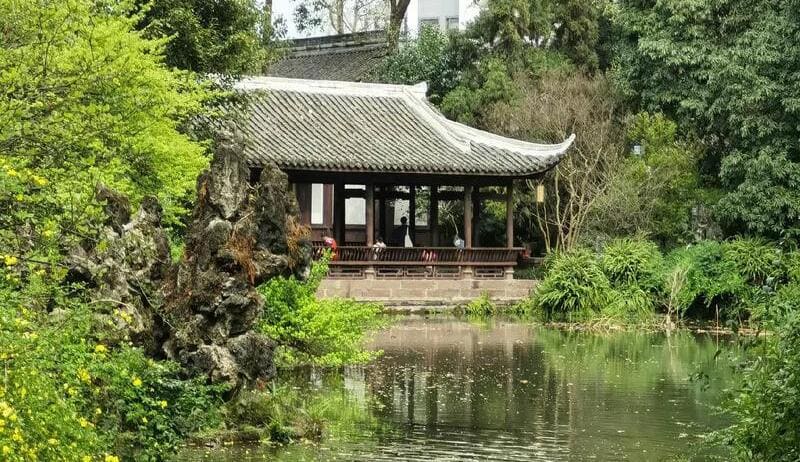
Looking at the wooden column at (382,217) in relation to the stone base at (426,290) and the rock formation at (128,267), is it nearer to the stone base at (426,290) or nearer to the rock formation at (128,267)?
the stone base at (426,290)

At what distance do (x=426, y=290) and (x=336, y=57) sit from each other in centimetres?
1801

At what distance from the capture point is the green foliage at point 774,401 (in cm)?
959

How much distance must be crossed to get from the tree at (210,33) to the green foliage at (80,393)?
1336 centimetres

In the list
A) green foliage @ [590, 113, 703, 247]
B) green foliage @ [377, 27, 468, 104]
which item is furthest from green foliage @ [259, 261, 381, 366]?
green foliage @ [377, 27, 468, 104]

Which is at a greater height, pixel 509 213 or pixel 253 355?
pixel 509 213

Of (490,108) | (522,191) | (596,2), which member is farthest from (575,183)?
(596,2)

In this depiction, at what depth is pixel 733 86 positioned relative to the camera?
33938mm

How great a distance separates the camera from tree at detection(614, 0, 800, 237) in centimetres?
3291

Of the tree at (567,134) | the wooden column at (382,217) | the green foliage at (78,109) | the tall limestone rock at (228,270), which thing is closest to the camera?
the green foliage at (78,109)

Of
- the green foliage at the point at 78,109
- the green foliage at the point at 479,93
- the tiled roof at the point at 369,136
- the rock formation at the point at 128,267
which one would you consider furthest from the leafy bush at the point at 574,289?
the rock formation at the point at 128,267

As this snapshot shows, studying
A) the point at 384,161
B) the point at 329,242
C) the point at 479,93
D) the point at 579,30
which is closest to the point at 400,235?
the point at 384,161

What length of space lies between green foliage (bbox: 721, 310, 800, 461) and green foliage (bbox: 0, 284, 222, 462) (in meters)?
4.03

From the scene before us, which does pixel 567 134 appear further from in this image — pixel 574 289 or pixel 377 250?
pixel 574 289

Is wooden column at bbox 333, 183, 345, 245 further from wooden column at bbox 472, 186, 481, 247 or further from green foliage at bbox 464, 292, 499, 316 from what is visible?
green foliage at bbox 464, 292, 499, 316
